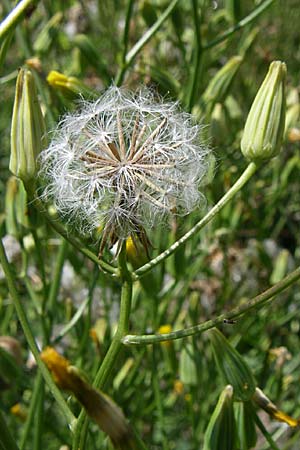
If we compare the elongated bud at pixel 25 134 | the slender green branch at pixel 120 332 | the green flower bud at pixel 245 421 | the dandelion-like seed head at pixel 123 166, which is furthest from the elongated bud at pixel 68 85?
the green flower bud at pixel 245 421

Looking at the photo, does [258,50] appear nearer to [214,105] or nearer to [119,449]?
[214,105]

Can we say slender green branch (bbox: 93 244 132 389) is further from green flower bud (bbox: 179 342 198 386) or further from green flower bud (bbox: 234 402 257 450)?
green flower bud (bbox: 179 342 198 386)

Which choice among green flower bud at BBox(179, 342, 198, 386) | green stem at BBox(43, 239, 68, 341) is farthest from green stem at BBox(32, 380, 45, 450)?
green flower bud at BBox(179, 342, 198, 386)

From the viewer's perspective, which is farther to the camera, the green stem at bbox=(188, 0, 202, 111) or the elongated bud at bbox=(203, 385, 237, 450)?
the green stem at bbox=(188, 0, 202, 111)

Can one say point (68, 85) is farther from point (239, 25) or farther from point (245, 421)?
point (245, 421)

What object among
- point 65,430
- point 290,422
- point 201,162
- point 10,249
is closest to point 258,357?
point 65,430
